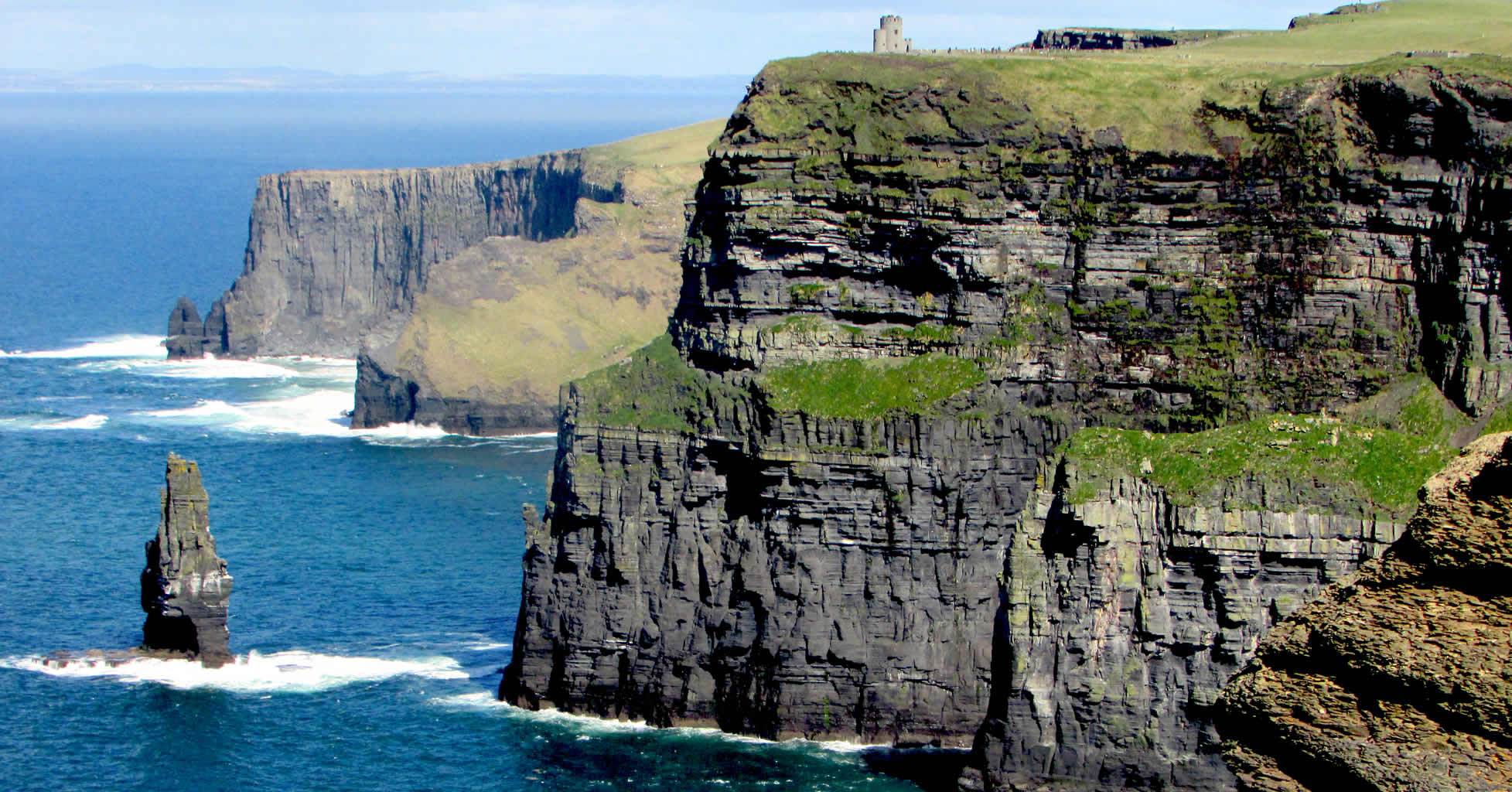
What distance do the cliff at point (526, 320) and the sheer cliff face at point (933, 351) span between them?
72727 millimetres

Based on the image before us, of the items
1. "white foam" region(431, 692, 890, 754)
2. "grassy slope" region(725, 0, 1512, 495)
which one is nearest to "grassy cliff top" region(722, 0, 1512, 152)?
"grassy slope" region(725, 0, 1512, 495)

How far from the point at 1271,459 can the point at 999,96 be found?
19.3 m

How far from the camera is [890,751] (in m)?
82.3

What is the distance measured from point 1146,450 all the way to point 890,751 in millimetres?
14738

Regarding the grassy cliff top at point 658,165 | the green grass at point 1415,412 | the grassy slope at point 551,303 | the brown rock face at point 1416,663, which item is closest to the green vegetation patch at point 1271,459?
the green grass at point 1415,412

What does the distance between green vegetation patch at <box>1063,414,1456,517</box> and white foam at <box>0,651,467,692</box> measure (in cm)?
2933

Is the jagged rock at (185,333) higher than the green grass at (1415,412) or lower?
lower

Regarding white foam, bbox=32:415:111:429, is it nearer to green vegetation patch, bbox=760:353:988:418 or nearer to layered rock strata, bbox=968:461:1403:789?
green vegetation patch, bbox=760:353:988:418

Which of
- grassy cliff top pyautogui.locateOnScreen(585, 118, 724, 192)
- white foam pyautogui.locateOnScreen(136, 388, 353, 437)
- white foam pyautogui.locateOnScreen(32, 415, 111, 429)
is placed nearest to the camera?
white foam pyautogui.locateOnScreen(32, 415, 111, 429)

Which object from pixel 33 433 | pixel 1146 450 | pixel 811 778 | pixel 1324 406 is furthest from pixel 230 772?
pixel 33 433

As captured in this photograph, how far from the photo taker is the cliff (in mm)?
161000

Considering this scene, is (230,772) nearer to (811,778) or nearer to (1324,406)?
(811,778)

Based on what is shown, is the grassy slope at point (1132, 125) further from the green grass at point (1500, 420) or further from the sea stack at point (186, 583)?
the sea stack at point (186, 583)

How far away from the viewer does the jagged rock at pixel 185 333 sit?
195m
